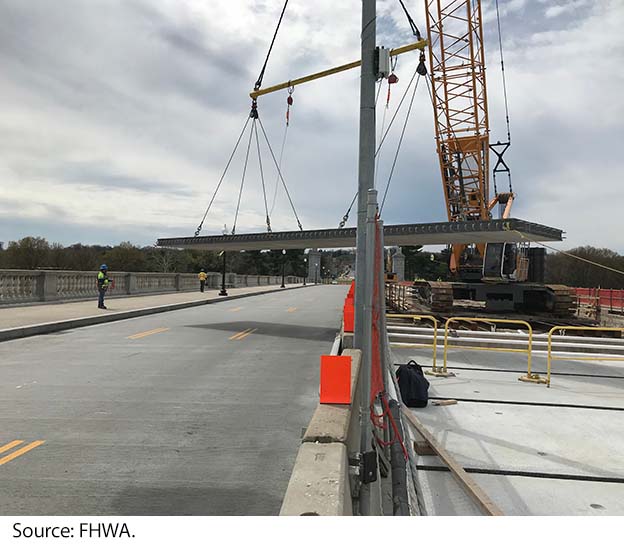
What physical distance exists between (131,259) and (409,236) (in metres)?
101

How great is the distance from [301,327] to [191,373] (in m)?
8.53

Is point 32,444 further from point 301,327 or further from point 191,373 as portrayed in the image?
point 301,327

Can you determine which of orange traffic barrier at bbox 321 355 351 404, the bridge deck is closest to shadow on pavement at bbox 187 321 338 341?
the bridge deck

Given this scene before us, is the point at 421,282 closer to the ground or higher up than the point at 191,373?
higher up

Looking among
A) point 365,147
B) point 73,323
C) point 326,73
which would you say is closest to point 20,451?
point 365,147

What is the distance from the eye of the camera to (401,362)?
1155 cm

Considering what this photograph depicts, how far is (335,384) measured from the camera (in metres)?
4.61

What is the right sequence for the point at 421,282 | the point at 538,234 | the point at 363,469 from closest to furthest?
1. the point at 363,469
2. the point at 538,234
3. the point at 421,282

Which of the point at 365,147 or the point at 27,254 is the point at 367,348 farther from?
the point at 27,254

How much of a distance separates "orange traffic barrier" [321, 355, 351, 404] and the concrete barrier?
0.07 meters

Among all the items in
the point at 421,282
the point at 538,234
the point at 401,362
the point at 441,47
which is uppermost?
the point at 441,47

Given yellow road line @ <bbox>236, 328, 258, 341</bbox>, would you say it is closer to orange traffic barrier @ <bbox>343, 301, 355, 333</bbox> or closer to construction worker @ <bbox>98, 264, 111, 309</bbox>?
orange traffic barrier @ <bbox>343, 301, 355, 333</bbox>
